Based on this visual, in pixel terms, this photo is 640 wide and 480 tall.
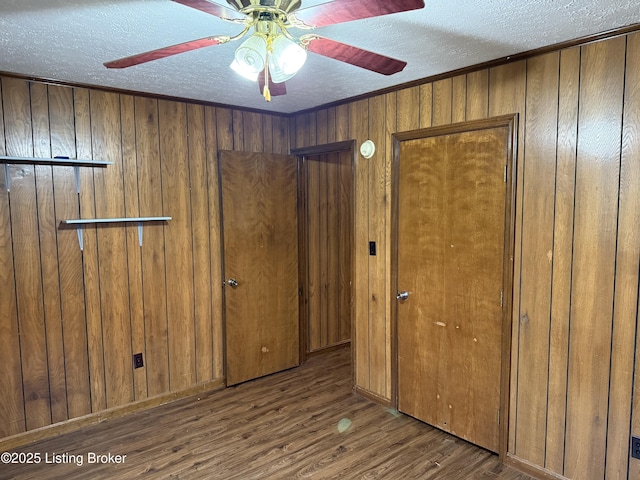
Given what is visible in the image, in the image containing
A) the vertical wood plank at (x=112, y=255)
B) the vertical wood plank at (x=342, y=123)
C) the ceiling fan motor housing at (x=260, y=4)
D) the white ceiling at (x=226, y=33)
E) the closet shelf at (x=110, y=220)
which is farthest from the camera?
the vertical wood plank at (x=342, y=123)

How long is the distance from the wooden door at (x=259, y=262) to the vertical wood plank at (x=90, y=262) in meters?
0.97

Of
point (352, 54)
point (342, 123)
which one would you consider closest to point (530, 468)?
A: point (352, 54)

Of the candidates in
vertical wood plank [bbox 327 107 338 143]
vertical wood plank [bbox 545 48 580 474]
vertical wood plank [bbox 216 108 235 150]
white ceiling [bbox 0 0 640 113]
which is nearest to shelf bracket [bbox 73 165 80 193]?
white ceiling [bbox 0 0 640 113]

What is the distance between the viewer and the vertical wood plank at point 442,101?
2.66m

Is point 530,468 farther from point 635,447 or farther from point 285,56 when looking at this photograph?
point 285,56

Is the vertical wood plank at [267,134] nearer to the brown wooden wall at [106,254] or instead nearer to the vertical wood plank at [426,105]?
the brown wooden wall at [106,254]

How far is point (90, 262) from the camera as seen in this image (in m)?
2.94

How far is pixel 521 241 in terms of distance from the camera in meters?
2.37

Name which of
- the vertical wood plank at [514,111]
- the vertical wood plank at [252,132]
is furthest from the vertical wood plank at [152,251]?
the vertical wood plank at [514,111]

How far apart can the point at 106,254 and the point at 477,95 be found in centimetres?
277

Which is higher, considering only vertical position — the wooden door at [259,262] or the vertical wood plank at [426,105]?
the vertical wood plank at [426,105]

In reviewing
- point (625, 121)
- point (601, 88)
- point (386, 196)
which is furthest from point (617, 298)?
point (386, 196)

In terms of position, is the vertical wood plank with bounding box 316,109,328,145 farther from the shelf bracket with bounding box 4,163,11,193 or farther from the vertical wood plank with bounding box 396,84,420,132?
the shelf bracket with bounding box 4,163,11,193

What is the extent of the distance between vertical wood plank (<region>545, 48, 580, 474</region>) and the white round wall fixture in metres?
1.31
